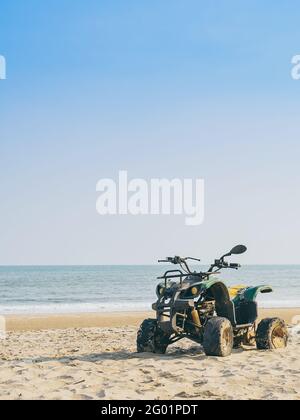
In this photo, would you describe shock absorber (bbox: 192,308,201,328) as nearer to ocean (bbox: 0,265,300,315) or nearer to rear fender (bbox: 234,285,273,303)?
rear fender (bbox: 234,285,273,303)

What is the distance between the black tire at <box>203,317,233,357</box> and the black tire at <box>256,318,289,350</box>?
1150mm

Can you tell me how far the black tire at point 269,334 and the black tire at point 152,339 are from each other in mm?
1668

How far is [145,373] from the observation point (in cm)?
825

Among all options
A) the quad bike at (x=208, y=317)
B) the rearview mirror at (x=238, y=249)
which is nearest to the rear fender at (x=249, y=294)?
the quad bike at (x=208, y=317)

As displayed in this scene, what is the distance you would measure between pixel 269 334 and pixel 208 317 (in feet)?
4.26

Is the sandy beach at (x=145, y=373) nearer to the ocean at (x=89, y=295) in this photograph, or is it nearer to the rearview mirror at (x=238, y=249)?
the rearview mirror at (x=238, y=249)

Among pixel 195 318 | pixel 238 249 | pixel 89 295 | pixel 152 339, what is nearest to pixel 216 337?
pixel 195 318

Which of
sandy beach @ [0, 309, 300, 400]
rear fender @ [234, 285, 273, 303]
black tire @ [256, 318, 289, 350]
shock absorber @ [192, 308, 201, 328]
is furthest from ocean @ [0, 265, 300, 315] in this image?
shock absorber @ [192, 308, 201, 328]

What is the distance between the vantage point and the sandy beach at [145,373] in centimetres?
702

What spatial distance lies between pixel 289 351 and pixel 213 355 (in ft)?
5.44

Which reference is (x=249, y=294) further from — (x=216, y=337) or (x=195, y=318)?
(x=216, y=337)
